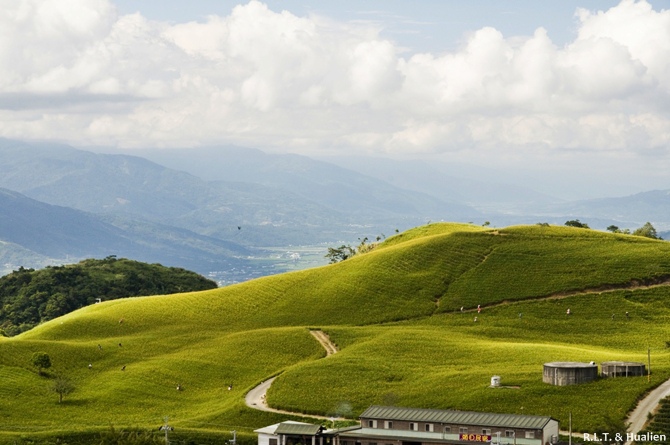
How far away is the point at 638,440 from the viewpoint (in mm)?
86500

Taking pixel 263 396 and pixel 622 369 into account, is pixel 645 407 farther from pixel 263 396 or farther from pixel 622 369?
pixel 263 396

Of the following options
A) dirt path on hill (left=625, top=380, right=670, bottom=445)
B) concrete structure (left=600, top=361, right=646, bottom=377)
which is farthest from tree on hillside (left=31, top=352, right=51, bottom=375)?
dirt path on hill (left=625, top=380, right=670, bottom=445)

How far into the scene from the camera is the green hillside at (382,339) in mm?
105312

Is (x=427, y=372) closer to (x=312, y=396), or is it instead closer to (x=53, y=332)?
(x=312, y=396)

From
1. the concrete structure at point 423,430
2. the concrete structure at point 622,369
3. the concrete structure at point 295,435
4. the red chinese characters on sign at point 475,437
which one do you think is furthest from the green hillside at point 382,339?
the red chinese characters on sign at point 475,437

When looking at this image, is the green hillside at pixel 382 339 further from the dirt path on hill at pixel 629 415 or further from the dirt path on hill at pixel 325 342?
the dirt path on hill at pixel 325 342

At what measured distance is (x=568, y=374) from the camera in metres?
103

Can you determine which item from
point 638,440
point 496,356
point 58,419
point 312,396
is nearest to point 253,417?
point 312,396

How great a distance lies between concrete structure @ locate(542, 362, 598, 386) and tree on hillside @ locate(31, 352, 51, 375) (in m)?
56.6

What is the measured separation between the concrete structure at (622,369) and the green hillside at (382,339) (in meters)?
2.24

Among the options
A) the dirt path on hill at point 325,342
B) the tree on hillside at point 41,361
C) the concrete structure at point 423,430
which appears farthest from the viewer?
the dirt path on hill at point 325,342

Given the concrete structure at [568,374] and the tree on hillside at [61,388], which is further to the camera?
the tree on hillside at [61,388]

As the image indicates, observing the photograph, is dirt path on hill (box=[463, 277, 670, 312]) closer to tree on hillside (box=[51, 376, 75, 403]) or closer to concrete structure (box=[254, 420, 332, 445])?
concrete structure (box=[254, 420, 332, 445])

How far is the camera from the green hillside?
346 feet
